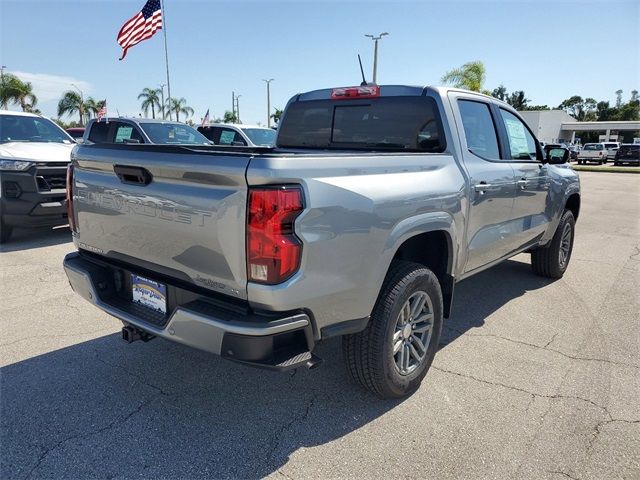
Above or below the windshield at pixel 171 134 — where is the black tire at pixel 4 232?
below

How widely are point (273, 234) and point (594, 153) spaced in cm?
4103

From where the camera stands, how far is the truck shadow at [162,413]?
2.34 m

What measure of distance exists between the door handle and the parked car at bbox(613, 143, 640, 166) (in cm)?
3780

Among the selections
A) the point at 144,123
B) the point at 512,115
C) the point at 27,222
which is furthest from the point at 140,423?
the point at 144,123

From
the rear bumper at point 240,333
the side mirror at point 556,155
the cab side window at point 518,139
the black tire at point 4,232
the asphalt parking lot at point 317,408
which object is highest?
the cab side window at point 518,139

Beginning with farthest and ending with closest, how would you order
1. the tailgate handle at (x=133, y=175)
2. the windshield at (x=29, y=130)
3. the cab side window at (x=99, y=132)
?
the cab side window at (x=99, y=132), the windshield at (x=29, y=130), the tailgate handle at (x=133, y=175)

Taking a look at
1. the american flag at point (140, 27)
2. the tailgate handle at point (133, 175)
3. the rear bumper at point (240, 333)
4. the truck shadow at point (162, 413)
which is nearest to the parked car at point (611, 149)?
the american flag at point (140, 27)

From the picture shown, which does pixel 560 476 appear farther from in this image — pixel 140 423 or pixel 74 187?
pixel 74 187

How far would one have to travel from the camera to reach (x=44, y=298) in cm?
458

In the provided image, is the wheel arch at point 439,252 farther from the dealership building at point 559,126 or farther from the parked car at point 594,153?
the dealership building at point 559,126

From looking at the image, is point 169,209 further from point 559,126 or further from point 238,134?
point 559,126

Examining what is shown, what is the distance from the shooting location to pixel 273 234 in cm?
205

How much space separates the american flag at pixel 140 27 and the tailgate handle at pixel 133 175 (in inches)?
512

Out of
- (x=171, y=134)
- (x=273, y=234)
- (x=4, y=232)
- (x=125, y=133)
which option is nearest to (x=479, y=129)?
(x=273, y=234)
